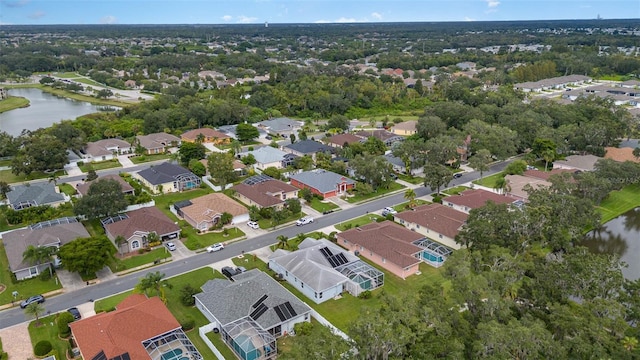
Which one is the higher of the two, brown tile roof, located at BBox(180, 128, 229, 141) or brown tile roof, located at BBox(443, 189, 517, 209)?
brown tile roof, located at BBox(180, 128, 229, 141)

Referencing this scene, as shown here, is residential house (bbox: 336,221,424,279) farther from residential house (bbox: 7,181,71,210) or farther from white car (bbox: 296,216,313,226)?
residential house (bbox: 7,181,71,210)

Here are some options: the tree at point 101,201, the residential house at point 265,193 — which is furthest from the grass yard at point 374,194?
the tree at point 101,201

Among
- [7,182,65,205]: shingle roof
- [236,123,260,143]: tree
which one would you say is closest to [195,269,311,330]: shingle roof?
[7,182,65,205]: shingle roof

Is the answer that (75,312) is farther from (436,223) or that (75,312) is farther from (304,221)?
(436,223)

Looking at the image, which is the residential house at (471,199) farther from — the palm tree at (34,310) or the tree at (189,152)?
the palm tree at (34,310)

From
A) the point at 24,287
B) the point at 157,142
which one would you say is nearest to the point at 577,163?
the point at 157,142
